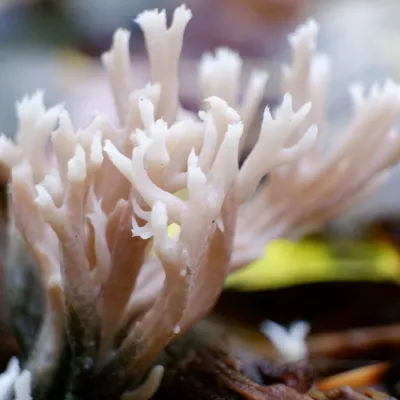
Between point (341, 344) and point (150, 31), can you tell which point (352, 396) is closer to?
point (341, 344)

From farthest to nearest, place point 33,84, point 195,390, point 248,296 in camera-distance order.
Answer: point 33,84, point 248,296, point 195,390

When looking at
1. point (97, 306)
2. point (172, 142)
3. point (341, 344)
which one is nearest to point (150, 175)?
point (172, 142)

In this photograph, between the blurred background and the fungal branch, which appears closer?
A: the fungal branch

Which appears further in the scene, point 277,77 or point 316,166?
point 277,77

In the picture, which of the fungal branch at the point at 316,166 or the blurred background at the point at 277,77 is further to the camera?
the blurred background at the point at 277,77

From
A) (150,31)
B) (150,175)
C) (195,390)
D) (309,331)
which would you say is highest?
(150,31)

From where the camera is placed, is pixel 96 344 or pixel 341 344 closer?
pixel 96 344

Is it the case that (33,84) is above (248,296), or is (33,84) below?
above

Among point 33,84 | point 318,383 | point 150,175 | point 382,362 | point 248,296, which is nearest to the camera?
point 150,175
